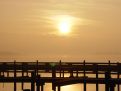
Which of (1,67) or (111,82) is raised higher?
(1,67)

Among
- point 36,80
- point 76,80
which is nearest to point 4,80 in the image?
point 36,80

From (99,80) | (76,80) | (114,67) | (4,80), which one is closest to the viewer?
(76,80)

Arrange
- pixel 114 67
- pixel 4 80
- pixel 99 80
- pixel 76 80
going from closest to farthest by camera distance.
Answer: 1. pixel 76 80
2. pixel 99 80
3. pixel 4 80
4. pixel 114 67

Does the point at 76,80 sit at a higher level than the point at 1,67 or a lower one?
lower

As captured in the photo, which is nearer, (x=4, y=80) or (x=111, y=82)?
(x=111, y=82)

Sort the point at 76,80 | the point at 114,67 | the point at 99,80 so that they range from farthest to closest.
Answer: the point at 114,67 → the point at 99,80 → the point at 76,80

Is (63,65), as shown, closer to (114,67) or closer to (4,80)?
(114,67)

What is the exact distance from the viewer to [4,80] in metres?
29.2

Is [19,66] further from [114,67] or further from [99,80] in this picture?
[99,80]

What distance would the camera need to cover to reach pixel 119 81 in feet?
86.9

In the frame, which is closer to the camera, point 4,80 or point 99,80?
point 99,80

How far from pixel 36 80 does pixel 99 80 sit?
3.85 meters

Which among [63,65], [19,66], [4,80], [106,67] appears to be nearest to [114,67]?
[106,67]

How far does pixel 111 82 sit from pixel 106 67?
403 inches
